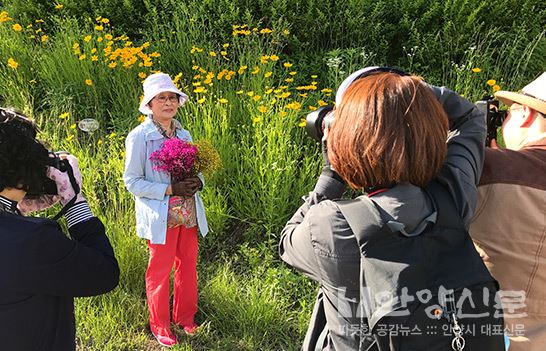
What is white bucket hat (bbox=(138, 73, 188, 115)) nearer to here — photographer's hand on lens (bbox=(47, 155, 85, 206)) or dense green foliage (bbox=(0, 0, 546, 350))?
dense green foliage (bbox=(0, 0, 546, 350))

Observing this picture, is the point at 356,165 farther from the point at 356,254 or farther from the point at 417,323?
the point at 417,323

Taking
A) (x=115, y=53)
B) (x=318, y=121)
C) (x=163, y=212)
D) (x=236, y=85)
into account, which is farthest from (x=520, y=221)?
(x=115, y=53)

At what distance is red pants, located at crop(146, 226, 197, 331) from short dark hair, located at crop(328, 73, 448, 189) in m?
1.77

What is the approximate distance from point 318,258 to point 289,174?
83.0 inches

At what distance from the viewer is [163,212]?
9.00ft

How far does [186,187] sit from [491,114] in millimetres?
1602

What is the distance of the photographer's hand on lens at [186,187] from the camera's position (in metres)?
2.73

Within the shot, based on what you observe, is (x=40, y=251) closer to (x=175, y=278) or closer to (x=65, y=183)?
(x=65, y=183)

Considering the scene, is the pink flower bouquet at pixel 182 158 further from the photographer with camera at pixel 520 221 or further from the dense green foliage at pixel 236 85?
the photographer with camera at pixel 520 221

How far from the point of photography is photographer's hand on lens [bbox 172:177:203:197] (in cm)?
273

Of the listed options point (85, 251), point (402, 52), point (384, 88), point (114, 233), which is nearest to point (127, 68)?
point (114, 233)

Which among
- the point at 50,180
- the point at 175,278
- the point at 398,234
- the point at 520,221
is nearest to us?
the point at 398,234

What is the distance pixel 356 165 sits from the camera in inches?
51.4

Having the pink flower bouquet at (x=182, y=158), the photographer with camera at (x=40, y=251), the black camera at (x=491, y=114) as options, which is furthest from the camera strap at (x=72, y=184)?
the black camera at (x=491, y=114)
